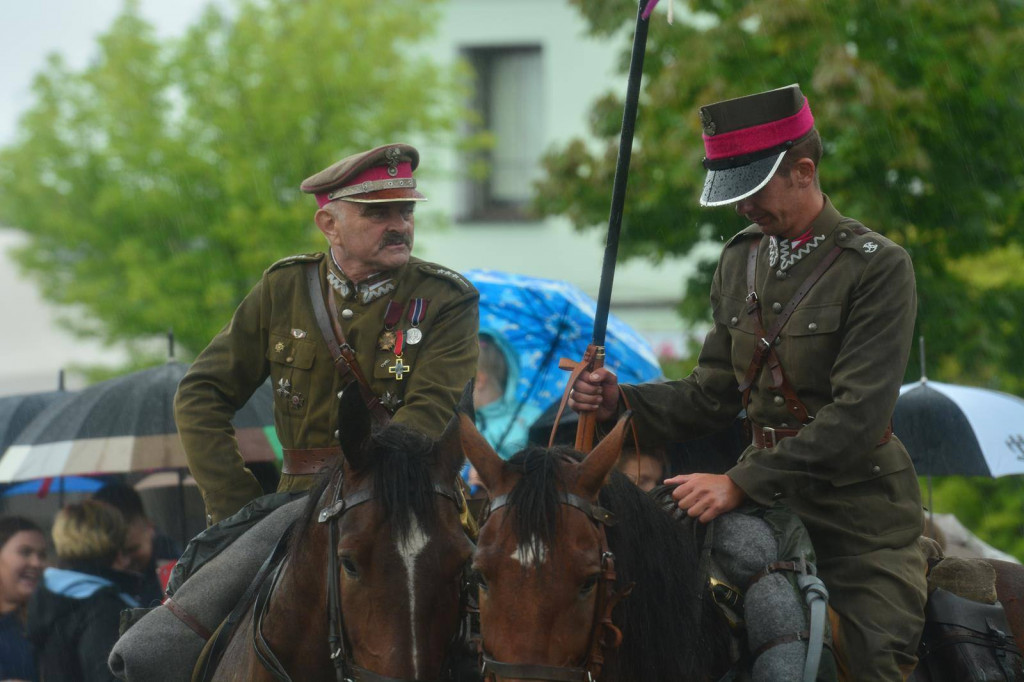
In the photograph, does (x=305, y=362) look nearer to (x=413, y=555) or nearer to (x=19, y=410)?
(x=413, y=555)

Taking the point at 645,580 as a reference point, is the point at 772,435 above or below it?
above

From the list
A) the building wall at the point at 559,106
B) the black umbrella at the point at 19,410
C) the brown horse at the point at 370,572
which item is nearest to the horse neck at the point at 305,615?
the brown horse at the point at 370,572

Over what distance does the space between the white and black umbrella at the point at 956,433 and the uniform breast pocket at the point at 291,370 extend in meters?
4.19

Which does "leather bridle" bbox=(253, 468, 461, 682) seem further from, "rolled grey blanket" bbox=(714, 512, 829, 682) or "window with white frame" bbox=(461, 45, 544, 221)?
"window with white frame" bbox=(461, 45, 544, 221)

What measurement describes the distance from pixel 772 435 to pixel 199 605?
80.7 inches

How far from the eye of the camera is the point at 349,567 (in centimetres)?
417

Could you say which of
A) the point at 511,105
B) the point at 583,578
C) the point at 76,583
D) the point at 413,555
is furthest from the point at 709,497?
the point at 511,105

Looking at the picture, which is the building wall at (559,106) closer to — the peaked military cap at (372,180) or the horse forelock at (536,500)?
the peaked military cap at (372,180)

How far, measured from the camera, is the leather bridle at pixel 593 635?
3596mm

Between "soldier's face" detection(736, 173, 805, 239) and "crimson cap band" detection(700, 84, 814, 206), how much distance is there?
0.05 m

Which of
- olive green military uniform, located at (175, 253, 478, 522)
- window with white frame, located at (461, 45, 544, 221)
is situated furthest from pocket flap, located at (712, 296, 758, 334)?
window with white frame, located at (461, 45, 544, 221)

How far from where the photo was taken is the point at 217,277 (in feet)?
53.0

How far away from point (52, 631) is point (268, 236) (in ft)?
29.6

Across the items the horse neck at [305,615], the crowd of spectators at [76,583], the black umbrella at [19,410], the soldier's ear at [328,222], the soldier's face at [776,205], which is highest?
the soldier's face at [776,205]
